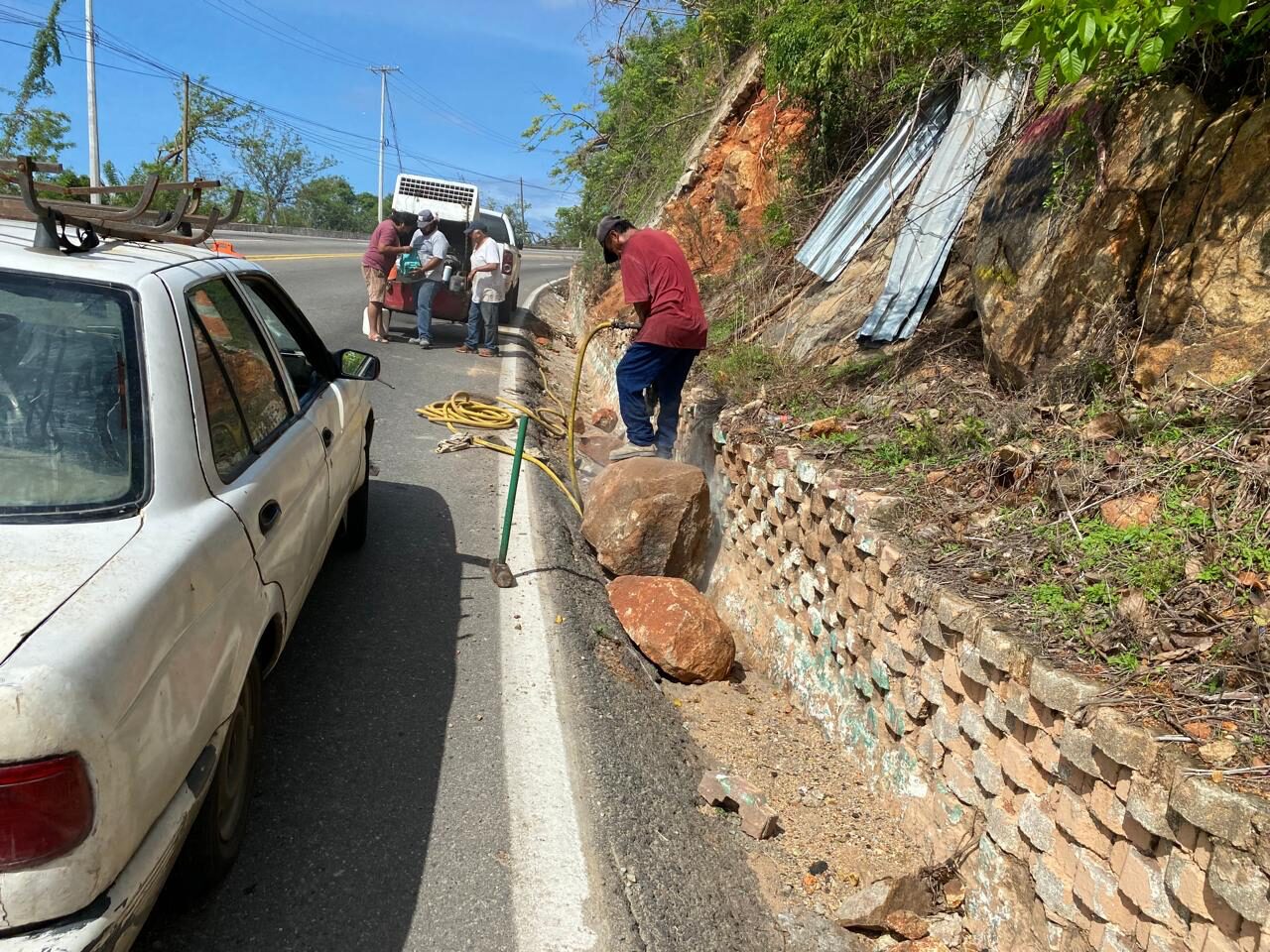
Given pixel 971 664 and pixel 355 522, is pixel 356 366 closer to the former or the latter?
pixel 355 522

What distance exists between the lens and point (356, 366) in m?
4.62

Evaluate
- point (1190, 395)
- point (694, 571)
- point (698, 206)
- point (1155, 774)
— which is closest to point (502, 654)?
point (694, 571)

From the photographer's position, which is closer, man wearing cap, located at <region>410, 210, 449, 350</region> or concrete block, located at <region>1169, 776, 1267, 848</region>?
concrete block, located at <region>1169, 776, 1267, 848</region>

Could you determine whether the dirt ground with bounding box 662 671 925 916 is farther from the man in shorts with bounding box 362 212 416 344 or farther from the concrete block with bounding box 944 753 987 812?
the man in shorts with bounding box 362 212 416 344

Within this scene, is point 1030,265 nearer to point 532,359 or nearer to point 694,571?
point 694,571

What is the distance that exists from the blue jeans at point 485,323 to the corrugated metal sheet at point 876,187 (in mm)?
4756

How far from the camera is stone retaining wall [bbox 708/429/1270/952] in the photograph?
2203mm

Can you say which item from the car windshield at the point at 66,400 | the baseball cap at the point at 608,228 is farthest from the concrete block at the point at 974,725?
the baseball cap at the point at 608,228

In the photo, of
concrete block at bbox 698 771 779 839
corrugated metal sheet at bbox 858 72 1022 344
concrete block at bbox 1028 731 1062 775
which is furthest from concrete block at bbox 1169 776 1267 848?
corrugated metal sheet at bbox 858 72 1022 344

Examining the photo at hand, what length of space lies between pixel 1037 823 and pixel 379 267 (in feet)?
35.0

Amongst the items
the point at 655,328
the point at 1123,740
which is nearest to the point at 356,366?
the point at 655,328

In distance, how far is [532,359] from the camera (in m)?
12.3

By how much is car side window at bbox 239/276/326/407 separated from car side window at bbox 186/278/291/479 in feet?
1.07

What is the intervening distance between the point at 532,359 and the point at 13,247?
31.8 feet
